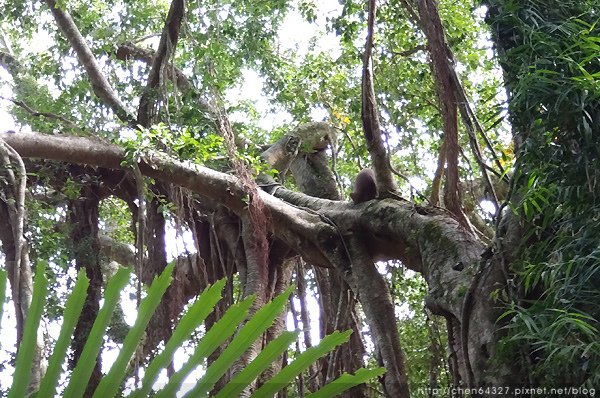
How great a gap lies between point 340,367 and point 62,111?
304 cm

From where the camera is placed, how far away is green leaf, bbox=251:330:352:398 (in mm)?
942

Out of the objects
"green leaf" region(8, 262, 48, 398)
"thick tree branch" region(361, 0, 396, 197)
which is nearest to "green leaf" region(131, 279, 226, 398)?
"green leaf" region(8, 262, 48, 398)

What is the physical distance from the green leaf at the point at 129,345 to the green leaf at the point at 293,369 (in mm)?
163

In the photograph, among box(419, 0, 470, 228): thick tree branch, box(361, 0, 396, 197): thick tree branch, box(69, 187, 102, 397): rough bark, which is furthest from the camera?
box(69, 187, 102, 397): rough bark

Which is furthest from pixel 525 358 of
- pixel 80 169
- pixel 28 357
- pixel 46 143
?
pixel 80 169

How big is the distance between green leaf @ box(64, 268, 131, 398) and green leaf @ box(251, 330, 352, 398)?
20cm

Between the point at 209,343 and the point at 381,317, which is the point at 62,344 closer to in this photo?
the point at 209,343

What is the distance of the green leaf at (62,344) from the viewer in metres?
0.93

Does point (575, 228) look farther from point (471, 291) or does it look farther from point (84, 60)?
point (84, 60)

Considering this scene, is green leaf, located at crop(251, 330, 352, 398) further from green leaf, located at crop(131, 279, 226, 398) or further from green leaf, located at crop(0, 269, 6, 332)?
green leaf, located at crop(0, 269, 6, 332)

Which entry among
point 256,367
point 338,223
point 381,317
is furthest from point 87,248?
point 256,367

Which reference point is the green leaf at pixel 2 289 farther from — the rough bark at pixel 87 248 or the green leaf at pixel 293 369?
the rough bark at pixel 87 248

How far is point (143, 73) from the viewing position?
6.62 meters

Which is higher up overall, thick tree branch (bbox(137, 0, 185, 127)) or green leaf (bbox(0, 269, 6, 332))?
thick tree branch (bbox(137, 0, 185, 127))
